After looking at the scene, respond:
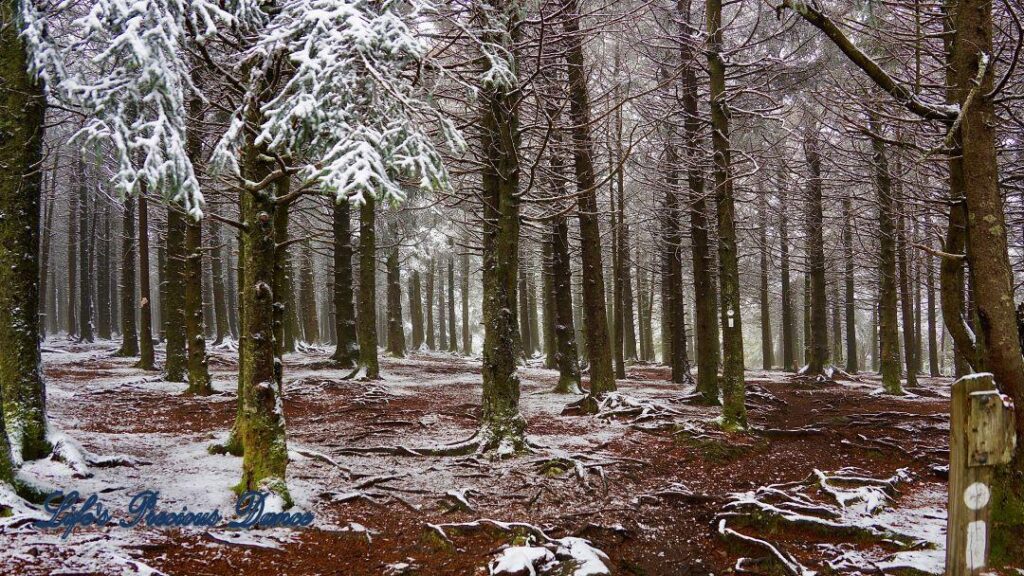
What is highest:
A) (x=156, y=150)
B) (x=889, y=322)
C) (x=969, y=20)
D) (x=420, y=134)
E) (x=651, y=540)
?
(x=969, y=20)

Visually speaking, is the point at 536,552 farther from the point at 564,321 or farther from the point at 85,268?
the point at 85,268

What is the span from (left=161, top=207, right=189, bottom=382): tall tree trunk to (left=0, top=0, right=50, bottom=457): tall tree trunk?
610 cm

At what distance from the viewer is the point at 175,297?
1237cm

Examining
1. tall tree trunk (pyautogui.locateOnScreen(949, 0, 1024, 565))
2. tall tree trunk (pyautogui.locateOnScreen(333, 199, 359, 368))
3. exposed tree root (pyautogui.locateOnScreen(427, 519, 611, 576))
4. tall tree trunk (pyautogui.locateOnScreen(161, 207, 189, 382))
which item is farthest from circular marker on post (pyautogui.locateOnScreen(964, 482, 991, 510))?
tall tree trunk (pyautogui.locateOnScreen(333, 199, 359, 368))

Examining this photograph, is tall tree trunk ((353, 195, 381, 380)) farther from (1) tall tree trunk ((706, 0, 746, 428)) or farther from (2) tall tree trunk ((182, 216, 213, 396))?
(1) tall tree trunk ((706, 0, 746, 428))

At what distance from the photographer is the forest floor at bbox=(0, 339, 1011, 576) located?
4.55 metres

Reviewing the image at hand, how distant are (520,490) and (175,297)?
32.0 ft

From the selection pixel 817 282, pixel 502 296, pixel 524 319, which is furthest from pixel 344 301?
pixel 817 282

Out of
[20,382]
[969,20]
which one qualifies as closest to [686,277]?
[969,20]

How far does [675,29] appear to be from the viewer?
11.9 meters

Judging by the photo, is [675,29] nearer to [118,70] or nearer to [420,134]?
[420,134]

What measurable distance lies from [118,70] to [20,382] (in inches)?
145

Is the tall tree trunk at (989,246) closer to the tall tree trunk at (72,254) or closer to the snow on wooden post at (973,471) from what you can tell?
the snow on wooden post at (973,471)

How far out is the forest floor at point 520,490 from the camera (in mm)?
4551
